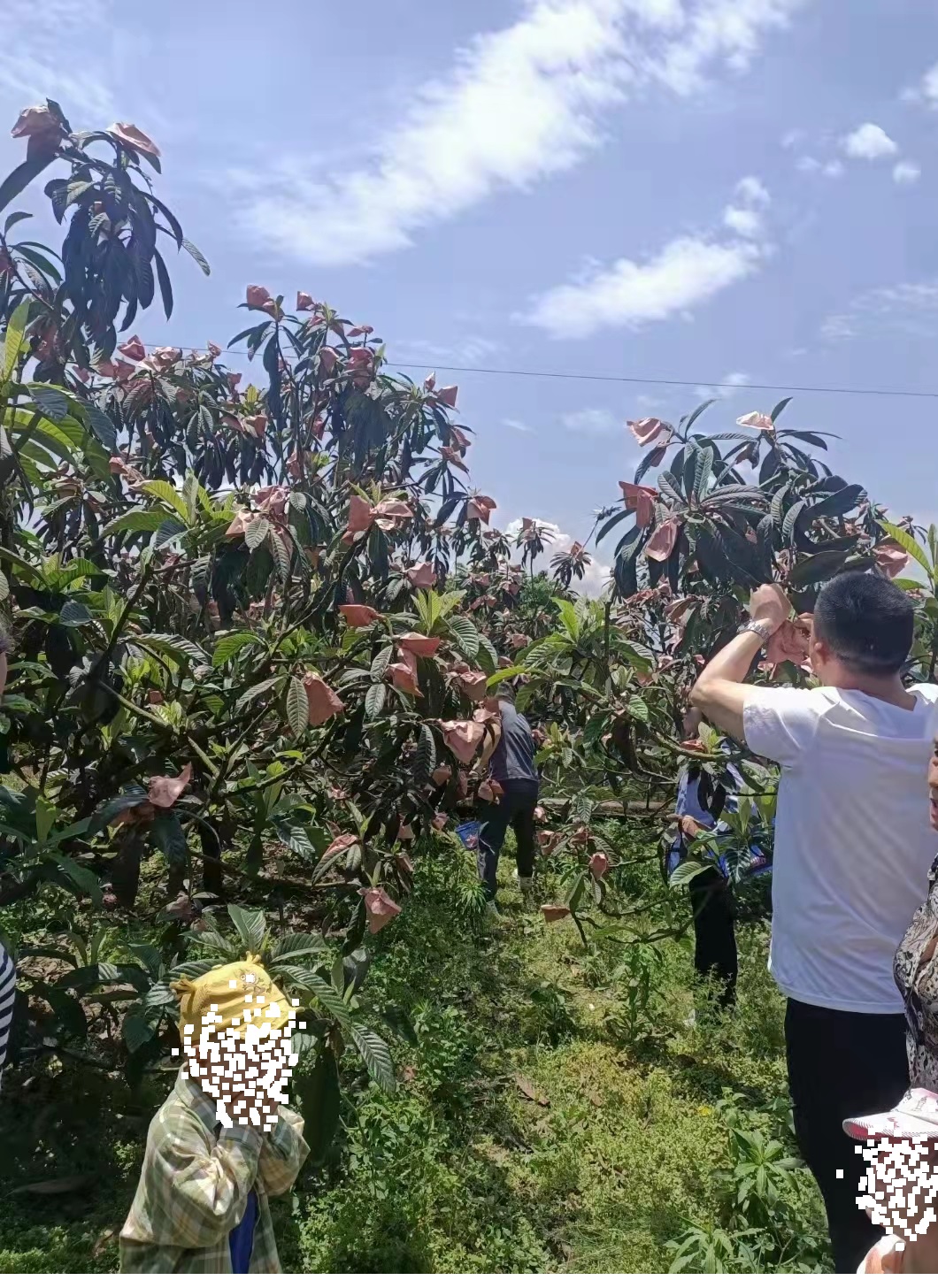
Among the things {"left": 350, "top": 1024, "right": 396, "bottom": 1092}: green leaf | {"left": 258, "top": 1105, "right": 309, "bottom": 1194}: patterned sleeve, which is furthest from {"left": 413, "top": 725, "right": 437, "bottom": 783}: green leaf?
{"left": 258, "top": 1105, "right": 309, "bottom": 1194}: patterned sleeve

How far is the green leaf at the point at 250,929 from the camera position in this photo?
5.09ft

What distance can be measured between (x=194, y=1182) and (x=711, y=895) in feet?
7.80

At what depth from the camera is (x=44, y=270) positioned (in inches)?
101

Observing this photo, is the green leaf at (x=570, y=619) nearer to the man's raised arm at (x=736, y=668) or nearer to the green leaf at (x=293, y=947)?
the man's raised arm at (x=736, y=668)

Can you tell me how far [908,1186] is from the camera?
976 millimetres

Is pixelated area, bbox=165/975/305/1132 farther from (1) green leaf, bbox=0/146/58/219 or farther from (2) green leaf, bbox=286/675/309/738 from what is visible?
(1) green leaf, bbox=0/146/58/219

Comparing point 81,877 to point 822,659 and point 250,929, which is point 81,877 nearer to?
point 250,929

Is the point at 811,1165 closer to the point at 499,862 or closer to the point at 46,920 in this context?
the point at 46,920

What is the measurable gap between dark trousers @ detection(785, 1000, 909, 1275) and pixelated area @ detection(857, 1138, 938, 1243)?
1.13 feet

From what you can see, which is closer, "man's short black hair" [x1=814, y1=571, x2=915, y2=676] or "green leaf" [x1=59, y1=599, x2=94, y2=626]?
Answer: "man's short black hair" [x1=814, y1=571, x2=915, y2=676]

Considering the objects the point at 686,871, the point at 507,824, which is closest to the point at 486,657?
the point at 686,871

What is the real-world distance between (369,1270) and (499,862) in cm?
315

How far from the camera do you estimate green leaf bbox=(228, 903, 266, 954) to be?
1.55 metres

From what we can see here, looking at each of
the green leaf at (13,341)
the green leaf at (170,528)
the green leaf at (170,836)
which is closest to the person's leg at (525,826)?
the green leaf at (170,836)
